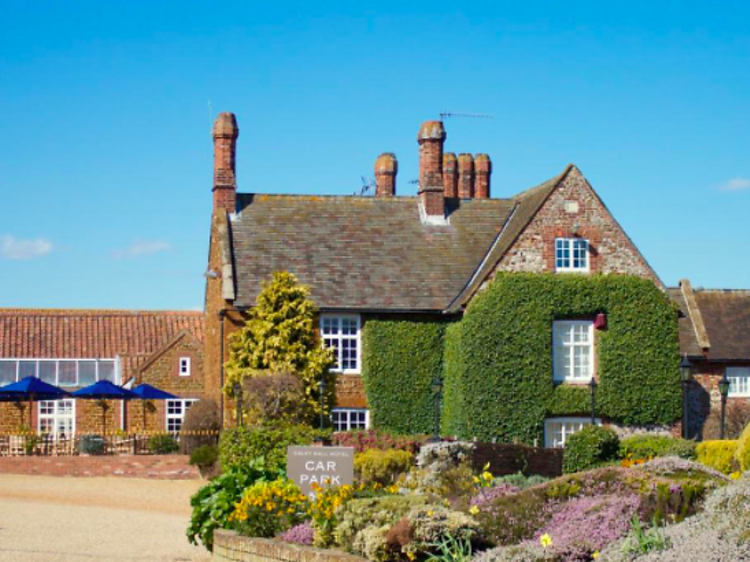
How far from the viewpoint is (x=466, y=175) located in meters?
44.7

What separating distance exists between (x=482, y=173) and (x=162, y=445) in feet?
50.7

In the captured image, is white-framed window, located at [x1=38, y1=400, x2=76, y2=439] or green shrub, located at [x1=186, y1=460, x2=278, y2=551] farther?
white-framed window, located at [x1=38, y1=400, x2=76, y2=439]

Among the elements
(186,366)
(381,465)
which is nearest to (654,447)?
(381,465)

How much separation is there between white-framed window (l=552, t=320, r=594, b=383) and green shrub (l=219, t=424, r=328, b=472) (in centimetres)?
803

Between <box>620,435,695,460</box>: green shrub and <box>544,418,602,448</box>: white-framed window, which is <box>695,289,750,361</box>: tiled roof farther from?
<box>620,435,695,460</box>: green shrub

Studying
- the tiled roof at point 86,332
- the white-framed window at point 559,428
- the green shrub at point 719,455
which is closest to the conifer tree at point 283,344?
the white-framed window at point 559,428

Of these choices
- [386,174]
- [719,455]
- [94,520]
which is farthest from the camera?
[386,174]

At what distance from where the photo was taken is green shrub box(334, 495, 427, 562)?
12531 mm

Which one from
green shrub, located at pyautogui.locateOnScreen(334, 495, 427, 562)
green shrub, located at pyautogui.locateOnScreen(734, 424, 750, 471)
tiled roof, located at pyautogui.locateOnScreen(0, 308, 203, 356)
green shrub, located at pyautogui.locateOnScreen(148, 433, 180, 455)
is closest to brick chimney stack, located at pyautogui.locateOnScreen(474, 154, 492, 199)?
green shrub, located at pyautogui.locateOnScreen(148, 433, 180, 455)

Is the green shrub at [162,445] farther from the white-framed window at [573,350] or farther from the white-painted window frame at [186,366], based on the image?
the white-framed window at [573,350]

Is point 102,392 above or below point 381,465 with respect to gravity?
above

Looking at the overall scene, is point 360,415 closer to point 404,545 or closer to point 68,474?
point 68,474

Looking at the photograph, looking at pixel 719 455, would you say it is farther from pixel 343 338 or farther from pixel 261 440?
pixel 343 338

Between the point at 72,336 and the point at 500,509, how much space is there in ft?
149
